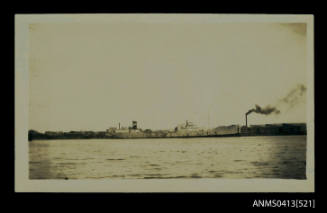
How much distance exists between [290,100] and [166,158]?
2.63 feet

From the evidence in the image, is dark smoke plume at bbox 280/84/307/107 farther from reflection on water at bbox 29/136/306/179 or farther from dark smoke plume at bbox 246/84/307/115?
reflection on water at bbox 29/136/306/179

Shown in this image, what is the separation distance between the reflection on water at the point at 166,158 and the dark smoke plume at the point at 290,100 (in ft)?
0.52

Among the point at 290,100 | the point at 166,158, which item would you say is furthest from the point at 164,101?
the point at 290,100

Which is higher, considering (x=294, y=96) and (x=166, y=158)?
(x=294, y=96)

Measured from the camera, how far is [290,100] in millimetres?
2092

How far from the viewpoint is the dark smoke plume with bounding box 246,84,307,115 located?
2.09 metres

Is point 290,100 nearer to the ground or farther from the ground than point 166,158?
farther from the ground

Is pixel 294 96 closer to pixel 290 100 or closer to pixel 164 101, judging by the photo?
pixel 290 100

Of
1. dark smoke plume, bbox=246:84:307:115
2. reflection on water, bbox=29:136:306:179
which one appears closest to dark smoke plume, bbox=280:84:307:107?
dark smoke plume, bbox=246:84:307:115

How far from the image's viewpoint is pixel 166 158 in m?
2.08

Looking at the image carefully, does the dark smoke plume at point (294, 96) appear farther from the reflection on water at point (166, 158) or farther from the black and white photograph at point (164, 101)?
the reflection on water at point (166, 158)

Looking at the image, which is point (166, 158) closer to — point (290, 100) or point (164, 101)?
point (164, 101)
